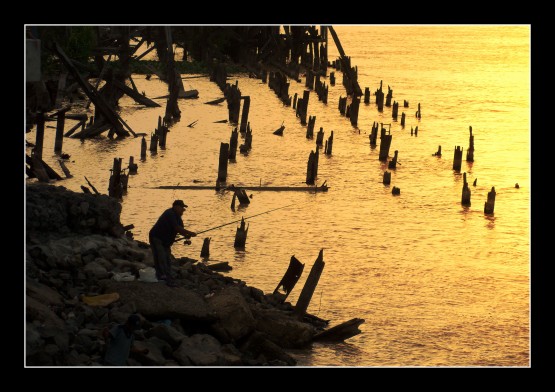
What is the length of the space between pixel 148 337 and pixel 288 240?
14009mm

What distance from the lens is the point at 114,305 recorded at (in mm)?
17453

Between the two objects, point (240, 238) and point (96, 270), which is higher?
point (96, 270)

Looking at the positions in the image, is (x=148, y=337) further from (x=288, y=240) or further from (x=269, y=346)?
(x=288, y=240)

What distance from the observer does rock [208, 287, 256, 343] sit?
1777 cm

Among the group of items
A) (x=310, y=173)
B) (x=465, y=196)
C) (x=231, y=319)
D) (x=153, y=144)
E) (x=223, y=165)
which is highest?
(x=153, y=144)

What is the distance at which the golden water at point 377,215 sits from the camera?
2331 centimetres

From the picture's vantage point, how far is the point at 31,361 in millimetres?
14500

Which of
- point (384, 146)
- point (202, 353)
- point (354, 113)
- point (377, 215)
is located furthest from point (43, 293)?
point (354, 113)

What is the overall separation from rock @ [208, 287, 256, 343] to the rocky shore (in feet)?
0.05

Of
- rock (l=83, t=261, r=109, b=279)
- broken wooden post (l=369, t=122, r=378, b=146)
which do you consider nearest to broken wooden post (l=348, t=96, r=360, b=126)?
broken wooden post (l=369, t=122, r=378, b=146)

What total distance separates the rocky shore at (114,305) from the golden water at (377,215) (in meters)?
1.43

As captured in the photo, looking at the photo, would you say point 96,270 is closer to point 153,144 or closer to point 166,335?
point 166,335

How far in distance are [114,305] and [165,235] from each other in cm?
165
